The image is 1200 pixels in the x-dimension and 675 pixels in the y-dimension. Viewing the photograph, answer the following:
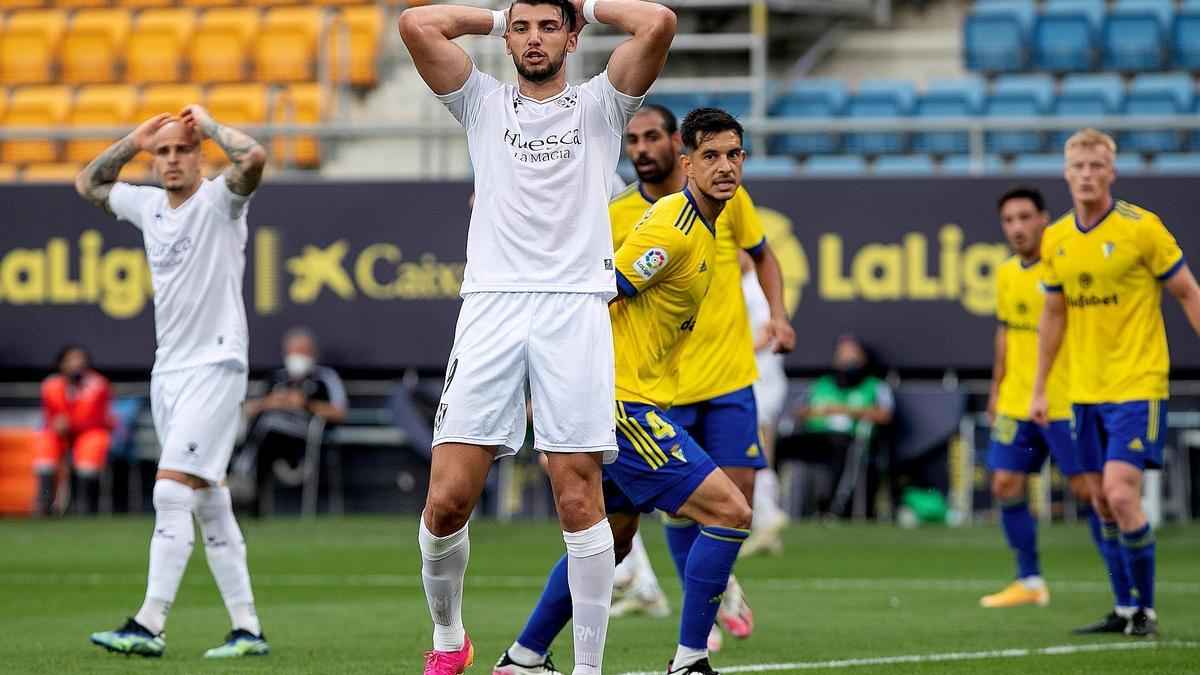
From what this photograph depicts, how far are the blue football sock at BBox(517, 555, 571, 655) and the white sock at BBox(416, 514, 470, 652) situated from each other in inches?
18.3

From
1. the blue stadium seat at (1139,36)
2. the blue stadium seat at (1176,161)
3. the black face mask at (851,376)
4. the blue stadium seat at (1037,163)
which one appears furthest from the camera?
the blue stadium seat at (1139,36)

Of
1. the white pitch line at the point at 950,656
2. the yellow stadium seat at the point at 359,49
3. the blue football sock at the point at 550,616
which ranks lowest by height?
the white pitch line at the point at 950,656

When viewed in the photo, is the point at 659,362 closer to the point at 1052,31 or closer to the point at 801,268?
the point at 801,268

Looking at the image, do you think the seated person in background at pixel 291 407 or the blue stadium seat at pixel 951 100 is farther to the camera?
the blue stadium seat at pixel 951 100

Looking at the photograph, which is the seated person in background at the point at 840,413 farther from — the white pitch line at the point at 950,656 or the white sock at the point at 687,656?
the white sock at the point at 687,656

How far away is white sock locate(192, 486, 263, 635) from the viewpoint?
798cm

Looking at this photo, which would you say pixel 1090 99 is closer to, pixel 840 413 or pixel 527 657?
pixel 840 413

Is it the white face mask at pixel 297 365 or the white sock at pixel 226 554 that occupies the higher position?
the white face mask at pixel 297 365

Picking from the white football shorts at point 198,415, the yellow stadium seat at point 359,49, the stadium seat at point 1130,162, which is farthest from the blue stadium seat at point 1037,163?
the white football shorts at point 198,415

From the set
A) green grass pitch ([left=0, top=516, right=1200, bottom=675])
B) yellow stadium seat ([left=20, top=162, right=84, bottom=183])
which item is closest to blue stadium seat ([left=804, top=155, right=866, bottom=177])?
green grass pitch ([left=0, top=516, right=1200, bottom=675])

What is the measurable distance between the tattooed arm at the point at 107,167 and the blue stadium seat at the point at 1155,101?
41.3ft

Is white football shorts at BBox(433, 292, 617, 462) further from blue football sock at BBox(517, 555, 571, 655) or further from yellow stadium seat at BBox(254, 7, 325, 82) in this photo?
yellow stadium seat at BBox(254, 7, 325, 82)

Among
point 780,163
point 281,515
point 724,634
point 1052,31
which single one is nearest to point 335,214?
point 281,515

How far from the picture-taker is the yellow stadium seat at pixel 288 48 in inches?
850
